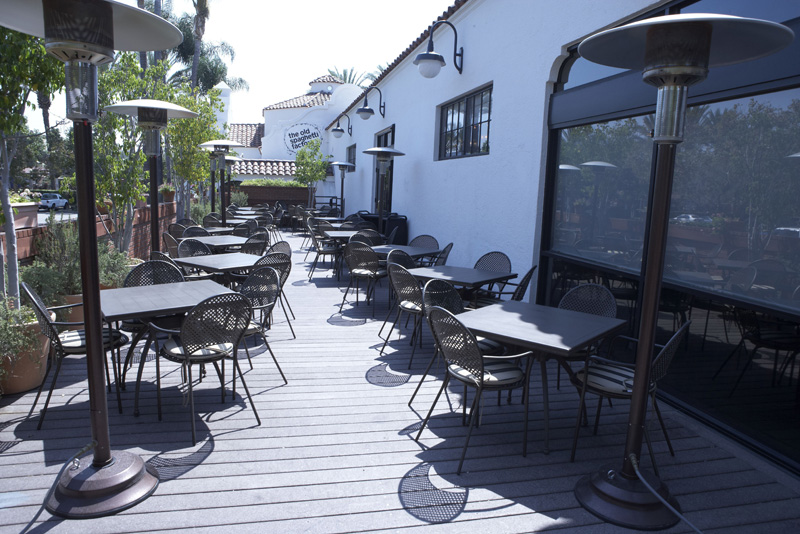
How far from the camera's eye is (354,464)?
2.88m

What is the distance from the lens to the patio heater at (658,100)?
2.15 meters

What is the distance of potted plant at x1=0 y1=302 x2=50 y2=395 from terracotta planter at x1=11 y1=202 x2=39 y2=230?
1.84 m

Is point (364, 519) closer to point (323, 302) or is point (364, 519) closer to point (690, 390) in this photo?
point (690, 390)

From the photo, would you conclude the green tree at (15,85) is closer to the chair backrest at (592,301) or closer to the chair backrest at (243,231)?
the chair backrest at (592,301)

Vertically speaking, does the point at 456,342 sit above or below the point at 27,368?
above

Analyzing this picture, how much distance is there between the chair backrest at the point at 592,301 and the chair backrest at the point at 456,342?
139cm

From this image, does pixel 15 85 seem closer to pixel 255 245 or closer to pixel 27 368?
pixel 27 368

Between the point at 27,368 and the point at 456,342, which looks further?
the point at 27,368

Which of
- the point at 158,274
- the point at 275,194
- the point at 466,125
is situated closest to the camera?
the point at 158,274

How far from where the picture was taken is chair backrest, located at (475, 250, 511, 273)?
221 inches

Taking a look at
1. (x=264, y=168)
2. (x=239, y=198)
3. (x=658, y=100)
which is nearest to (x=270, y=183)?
(x=264, y=168)

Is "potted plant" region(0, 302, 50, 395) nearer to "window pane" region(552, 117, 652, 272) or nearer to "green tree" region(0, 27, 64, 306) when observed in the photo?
"green tree" region(0, 27, 64, 306)

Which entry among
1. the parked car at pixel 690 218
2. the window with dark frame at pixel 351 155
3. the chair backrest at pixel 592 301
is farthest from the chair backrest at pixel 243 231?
the window with dark frame at pixel 351 155

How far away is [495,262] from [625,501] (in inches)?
134
